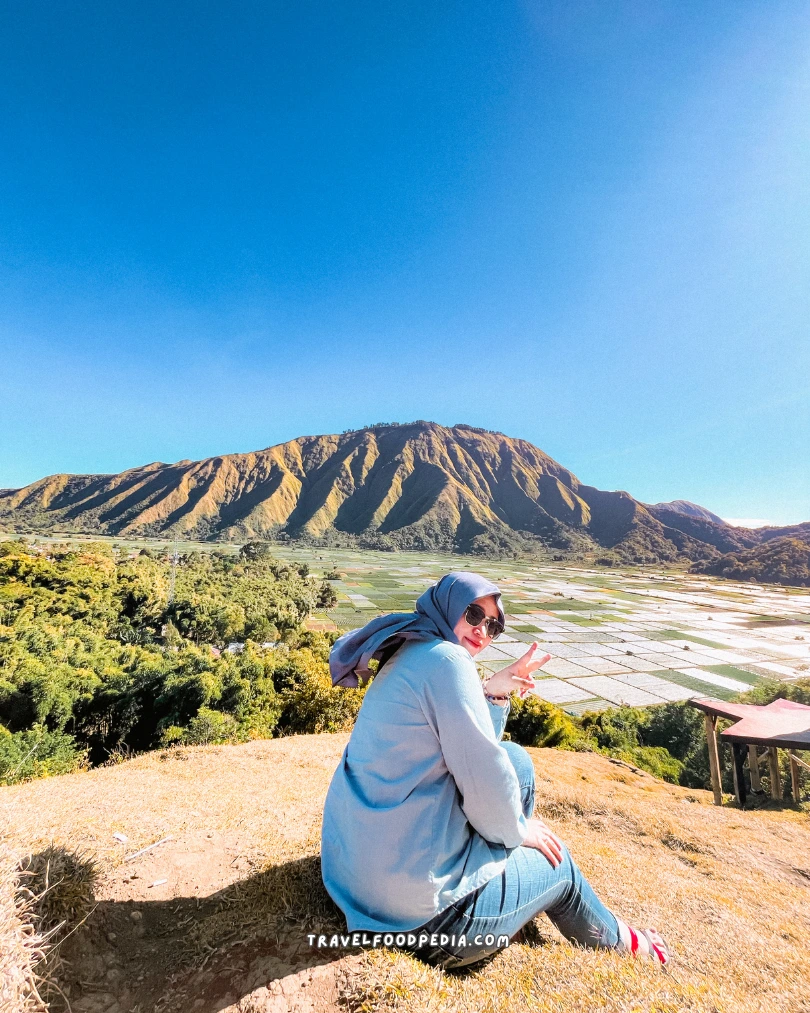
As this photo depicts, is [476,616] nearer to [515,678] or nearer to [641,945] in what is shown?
[515,678]

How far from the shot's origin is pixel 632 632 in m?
58.0

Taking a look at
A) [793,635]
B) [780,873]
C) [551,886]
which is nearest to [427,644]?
[551,886]

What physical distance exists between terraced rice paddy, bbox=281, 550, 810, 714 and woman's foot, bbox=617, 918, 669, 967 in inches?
702

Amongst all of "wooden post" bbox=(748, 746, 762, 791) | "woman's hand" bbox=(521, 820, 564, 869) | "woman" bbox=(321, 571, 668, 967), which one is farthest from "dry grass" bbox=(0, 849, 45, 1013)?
"wooden post" bbox=(748, 746, 762, 791)

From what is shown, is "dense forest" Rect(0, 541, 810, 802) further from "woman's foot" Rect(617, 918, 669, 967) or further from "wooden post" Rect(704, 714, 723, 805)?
"wooden post" Rect(704, 714, 723, 805)

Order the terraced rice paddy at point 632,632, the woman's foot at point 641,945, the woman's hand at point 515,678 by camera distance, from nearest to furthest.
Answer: the woman's foot at point 641,945 < the woman's hand at point 515,678 < the terraced rice paddy at point 632,632

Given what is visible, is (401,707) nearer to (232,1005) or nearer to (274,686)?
(232,1005)

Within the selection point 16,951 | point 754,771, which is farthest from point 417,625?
point 754,771

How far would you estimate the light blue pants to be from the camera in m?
2.13

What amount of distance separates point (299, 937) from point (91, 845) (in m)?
1.88

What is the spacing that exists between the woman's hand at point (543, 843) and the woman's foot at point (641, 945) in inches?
32.2

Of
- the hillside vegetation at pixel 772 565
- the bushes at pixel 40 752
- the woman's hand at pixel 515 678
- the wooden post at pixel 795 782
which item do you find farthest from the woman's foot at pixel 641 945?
the hillside vegetation at pixel 772 565

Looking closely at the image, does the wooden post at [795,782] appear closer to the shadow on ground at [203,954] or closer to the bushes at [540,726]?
the bushes at [540,726]

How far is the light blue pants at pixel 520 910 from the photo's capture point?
2.13 m
